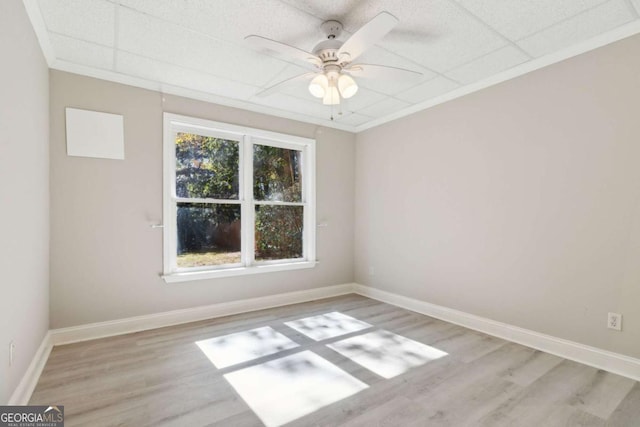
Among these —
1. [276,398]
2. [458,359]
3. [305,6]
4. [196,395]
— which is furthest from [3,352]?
[458,359]

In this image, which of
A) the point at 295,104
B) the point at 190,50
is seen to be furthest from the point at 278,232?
the point at 190,50

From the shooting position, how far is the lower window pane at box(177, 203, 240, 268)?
3539 mm

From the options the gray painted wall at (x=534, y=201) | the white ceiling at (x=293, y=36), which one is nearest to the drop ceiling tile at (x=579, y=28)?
the white ceiling at (x=293, y=36)

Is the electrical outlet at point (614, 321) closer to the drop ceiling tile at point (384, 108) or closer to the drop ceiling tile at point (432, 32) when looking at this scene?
the drop ceiling tile at point (432, 32)

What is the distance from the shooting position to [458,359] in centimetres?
256

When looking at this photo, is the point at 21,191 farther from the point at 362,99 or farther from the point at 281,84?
the point at 362,99

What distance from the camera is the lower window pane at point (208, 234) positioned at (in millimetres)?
3539

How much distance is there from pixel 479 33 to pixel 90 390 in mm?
3759

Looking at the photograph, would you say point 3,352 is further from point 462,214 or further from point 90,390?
point 462,214

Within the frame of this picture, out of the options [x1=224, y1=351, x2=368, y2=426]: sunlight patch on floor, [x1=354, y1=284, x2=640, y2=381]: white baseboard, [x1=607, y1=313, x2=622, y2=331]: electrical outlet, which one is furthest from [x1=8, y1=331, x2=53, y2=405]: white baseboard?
[x1=607, y1=313, x2=622, y2=331]: electrical outlet

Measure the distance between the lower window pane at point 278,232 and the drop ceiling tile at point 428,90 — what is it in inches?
79.3

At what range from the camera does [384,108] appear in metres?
3.94

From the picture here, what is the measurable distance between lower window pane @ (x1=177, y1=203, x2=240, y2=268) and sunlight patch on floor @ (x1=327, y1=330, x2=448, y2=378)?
175 centimetres

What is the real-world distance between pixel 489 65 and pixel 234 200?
120 inches
